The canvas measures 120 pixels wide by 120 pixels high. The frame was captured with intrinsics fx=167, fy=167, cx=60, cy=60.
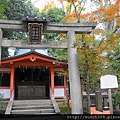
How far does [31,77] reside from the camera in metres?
13.2

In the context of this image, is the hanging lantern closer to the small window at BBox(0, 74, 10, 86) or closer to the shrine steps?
the shrine steps

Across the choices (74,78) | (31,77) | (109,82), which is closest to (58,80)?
(31,77)

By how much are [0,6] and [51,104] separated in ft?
23.2

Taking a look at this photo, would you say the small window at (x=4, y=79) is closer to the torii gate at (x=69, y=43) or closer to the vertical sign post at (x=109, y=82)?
the torii gate at (x=69, y=43)

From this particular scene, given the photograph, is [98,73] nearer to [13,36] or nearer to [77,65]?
[77,65]

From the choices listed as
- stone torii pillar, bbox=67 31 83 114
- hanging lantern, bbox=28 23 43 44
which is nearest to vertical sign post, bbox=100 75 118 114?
stone torii pillar, bbox=67 31 83 114

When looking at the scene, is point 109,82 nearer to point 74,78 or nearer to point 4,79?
point 74,78

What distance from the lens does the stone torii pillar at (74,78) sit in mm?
6258

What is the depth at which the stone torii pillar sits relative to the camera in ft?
20.5

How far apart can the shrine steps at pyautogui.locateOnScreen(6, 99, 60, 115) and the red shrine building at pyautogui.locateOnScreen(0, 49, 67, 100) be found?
35.0 inches

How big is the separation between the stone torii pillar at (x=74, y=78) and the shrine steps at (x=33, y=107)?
10.8 ft

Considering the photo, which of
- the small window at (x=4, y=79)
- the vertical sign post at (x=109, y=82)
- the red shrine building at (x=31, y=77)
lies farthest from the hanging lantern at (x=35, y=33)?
the small window at (x=4, y=79)

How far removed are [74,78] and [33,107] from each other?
15.1ft

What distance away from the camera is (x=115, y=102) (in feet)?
23.6
